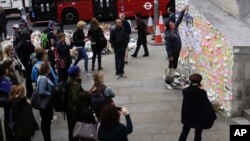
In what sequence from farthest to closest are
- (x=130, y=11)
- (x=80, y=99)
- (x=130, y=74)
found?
(x=130, y=11) → (x=130, y=74) → (x=80, y=99)

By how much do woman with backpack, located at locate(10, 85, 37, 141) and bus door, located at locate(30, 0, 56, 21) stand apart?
16253 mm

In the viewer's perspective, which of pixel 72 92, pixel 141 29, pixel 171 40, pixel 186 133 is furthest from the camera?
pixel 141 29

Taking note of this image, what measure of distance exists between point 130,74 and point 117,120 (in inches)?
286

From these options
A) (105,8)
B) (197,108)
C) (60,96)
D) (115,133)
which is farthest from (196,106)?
(105,8)

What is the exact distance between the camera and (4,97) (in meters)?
8.85

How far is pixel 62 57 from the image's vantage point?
12.0m

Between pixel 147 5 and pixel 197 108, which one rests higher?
pixel 147 5

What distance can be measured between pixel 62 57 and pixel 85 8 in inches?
481

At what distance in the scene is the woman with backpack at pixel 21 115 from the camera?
7.70 metres

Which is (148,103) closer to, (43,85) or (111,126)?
(43,85)

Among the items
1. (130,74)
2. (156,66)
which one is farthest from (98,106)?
(156,66)

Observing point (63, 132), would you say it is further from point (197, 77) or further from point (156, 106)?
point (197, 77)

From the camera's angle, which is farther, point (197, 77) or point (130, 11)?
point (130, 11)

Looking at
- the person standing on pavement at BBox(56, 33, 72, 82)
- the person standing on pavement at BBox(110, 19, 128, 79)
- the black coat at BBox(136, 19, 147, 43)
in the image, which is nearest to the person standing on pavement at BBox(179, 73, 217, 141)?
the person standing on pavement at BBox(56, 33, 72, 82)
